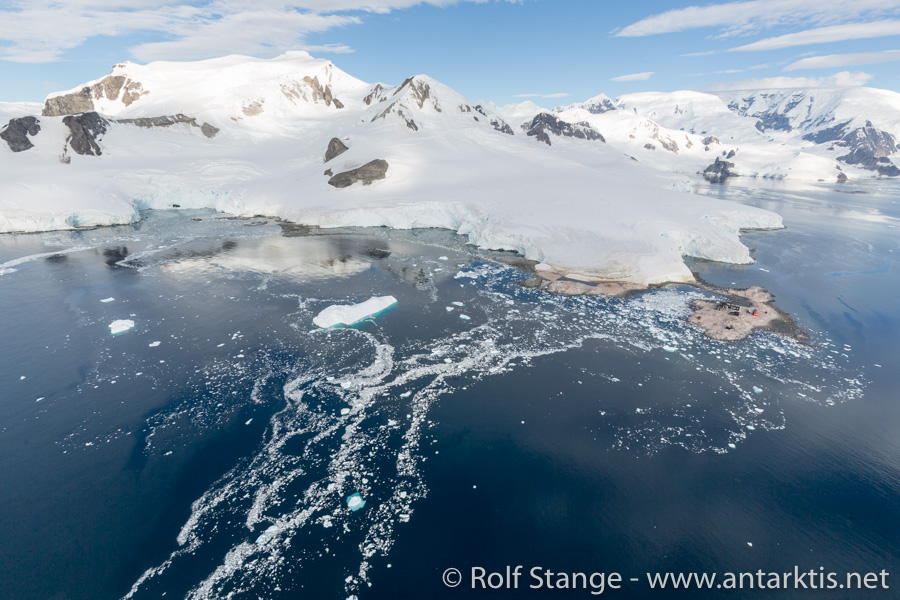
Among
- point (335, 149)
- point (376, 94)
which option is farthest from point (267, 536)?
point (376, 94)

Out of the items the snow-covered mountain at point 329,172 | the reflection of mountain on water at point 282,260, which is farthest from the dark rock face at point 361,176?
the reflection of mountain on water at point 282,260

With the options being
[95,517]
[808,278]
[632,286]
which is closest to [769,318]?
[632,286]

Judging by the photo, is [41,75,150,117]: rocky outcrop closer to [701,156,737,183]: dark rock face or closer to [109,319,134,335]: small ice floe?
[109,319,134,335]: small ice floe

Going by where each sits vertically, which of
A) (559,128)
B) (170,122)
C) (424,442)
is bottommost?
(424,442)

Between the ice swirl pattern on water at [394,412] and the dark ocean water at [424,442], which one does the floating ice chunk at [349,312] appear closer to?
the dark ocean water at [424,442]

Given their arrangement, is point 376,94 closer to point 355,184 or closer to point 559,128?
point 355,184

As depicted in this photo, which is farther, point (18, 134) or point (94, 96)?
point (94, 96)

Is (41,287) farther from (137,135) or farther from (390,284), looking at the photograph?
(137,135)
